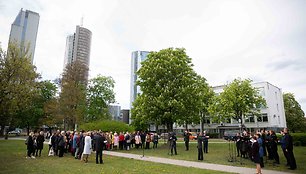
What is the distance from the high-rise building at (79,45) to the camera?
416ft

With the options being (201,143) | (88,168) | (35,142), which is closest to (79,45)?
(35,142)

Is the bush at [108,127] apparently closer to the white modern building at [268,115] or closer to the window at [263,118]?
the white modern building at [268,115]

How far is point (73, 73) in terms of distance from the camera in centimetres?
4016

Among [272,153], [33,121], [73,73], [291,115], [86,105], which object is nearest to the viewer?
[272,153]

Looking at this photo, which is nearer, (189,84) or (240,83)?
(189,84)

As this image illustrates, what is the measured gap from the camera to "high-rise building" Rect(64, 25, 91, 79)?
416ft

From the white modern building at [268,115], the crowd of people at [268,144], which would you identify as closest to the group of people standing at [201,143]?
the crowd of people at [268,144]

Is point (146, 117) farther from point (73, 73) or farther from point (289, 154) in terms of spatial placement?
point (73, 73)

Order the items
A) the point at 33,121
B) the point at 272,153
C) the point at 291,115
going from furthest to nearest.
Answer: the point at 291,115 → the point at 33,121 → the point at 272,153

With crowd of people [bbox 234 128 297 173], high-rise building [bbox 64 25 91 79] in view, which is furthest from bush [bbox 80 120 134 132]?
high-rise building [bbox 64 25 91 79]

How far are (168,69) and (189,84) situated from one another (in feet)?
10.9

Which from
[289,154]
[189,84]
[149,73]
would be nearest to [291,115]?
[189,84]

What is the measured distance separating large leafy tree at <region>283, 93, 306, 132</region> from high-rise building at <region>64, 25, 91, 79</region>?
102m

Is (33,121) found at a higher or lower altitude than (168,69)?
lower
